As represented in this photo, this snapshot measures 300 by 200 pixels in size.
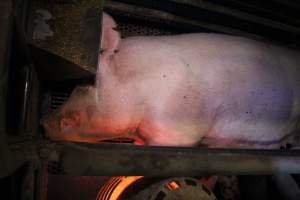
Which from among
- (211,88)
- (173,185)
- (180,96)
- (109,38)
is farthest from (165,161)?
(109,38)

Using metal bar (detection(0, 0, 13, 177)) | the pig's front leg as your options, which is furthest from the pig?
metal bar (detection(0, 0, 13, 177))

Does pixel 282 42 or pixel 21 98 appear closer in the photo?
pixel 21 98

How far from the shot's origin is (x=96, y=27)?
1019 millimetres

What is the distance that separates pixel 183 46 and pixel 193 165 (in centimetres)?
52

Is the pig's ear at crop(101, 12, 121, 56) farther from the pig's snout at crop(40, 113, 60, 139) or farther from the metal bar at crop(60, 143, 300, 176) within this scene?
the metal bar at crop(60, 143, 300, 176)

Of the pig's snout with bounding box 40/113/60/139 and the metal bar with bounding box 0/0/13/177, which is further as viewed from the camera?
the pig's snout with bounding box 40/113/60/139

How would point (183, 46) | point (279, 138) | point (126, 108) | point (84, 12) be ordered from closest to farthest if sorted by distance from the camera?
point (84, 12) < point (126, 108) < point (183, 46) < point (279, 138)

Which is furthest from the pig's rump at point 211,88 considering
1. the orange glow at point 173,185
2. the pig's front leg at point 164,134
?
the orange glow at point 173,185

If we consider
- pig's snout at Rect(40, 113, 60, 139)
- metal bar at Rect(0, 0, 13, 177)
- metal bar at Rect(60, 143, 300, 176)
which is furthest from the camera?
pig's snout at Rect(40, 113, 60, 139)

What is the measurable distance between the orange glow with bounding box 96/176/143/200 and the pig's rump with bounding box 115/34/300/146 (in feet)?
0.61

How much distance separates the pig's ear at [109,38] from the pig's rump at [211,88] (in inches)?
1.5

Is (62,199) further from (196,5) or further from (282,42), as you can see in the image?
(282,42)

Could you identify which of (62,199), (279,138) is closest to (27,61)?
(62,199)

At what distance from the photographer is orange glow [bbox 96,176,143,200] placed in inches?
52.0
